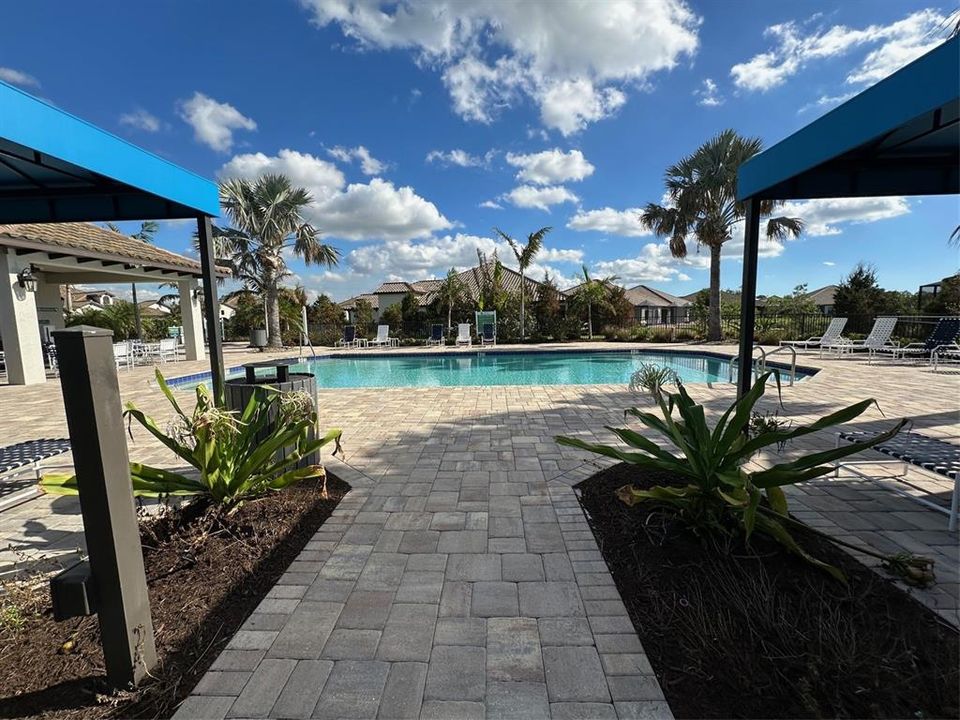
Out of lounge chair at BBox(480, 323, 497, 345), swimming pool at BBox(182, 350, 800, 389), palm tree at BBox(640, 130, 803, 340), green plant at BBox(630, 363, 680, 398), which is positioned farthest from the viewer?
lounge chair at BBox(480, 323, 497, 345)

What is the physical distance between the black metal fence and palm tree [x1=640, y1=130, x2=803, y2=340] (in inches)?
83.0

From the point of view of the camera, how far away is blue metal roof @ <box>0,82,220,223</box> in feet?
6.50

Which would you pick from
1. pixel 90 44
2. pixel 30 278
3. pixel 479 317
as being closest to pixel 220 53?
pixel 90 44

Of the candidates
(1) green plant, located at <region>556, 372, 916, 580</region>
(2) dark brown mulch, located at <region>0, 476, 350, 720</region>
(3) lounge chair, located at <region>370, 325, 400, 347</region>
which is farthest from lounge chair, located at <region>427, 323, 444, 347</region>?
(1) green plant, located at <region>556, 372, 916, 580</region>

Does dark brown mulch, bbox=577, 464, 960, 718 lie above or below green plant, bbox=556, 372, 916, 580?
below

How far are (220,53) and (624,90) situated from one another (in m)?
8.74

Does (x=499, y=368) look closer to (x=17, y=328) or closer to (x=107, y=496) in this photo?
(x=17, y=328)

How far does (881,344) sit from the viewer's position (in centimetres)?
1207

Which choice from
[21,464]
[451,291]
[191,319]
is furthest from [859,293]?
[191,319]

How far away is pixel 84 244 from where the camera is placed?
9.96m

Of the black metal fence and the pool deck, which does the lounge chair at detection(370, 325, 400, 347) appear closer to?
the black metal fence

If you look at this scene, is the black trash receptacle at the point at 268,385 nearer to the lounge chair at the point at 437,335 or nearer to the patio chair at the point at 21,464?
the patio chair at the point at 21,464

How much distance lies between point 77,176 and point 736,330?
77.7 feet

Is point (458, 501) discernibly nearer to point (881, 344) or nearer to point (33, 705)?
point (33, 705)
